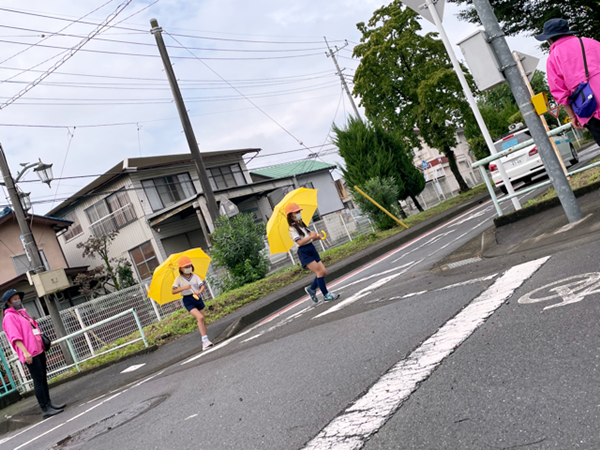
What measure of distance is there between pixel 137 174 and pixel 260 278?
1477 cm

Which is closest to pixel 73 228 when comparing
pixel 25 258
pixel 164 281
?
pixel 25 258

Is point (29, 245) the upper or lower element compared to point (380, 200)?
upper

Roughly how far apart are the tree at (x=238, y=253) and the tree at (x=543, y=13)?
11.4 meters

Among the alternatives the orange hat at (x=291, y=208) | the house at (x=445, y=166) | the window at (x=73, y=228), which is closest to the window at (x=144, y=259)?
the window at (x=73, y=228)

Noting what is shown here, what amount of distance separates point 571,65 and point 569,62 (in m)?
0.04

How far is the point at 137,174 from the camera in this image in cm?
2909

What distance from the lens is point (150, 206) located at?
2961 centimetres

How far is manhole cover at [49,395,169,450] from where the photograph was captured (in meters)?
5.18

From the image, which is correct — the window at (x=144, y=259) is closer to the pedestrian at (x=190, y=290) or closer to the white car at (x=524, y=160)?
the white car at (x=524, y=160)

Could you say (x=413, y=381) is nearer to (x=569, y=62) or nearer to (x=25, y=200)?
(x=569, y=62)

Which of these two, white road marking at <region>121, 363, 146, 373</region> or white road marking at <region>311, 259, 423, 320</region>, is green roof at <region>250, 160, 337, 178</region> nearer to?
white road marking at <region>121, 363, 146, 373</region>

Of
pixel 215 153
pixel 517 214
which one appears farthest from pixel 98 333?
pixel 215 153

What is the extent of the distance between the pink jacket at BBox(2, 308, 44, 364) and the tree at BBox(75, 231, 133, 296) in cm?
1999

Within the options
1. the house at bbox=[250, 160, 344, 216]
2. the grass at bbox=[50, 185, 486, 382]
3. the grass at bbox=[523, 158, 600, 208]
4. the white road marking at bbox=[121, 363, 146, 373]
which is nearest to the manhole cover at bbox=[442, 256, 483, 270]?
the grass at bbox=[523, 158, 600, 208]
